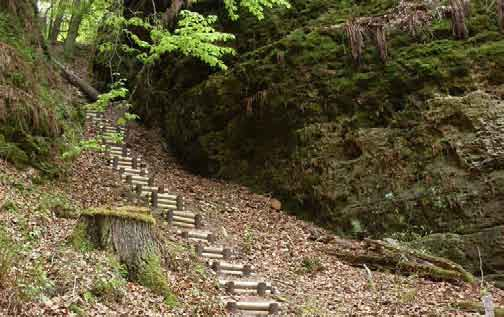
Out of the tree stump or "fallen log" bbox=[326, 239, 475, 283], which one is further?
"fallen log" bbox=[326, 239, 475, 283]

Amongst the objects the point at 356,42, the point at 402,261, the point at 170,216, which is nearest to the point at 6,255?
the point at 170,216

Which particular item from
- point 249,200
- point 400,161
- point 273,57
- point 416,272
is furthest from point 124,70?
point 416,272

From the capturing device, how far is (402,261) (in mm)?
10680

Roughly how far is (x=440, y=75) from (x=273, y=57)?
5369 mm

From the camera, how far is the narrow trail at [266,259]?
344 inches

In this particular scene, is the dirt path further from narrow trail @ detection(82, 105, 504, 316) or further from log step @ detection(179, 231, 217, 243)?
log step @ detection(179, 231, 217, 243)

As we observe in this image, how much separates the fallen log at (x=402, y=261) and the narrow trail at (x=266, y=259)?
24 centimetres

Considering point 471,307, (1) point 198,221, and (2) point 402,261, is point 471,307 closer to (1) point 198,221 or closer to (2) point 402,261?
(2) point 402,261

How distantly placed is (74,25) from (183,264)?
58.4ft

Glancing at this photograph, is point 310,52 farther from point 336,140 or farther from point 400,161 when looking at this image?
point 400,161

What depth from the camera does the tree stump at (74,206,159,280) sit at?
7.09m

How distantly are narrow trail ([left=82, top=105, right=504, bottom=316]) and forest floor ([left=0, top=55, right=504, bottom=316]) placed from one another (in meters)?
0.03

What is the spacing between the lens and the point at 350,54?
14.6m

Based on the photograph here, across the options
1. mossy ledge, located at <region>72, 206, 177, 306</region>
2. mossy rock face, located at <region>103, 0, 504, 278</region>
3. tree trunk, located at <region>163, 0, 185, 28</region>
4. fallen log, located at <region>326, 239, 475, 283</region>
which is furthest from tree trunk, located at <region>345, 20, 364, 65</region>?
mossy ledge, located at <region>72, 206, 177, 306</region>
